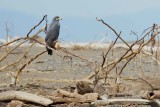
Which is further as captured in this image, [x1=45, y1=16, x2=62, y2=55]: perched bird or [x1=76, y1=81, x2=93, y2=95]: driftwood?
[x1=45, y1=16, x2=62, y2=55]: perched bird

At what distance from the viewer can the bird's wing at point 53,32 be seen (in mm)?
6547

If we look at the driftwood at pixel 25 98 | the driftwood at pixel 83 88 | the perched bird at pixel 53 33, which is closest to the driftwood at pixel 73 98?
the driftwood at pixel 25 98

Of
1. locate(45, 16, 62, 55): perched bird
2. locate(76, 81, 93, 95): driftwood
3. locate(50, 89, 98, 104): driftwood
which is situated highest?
locate(45, 16, 62, 55): perched bird

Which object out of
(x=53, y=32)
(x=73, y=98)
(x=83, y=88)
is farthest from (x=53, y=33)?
(x=73, y=98)

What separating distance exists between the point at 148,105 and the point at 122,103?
219 mm

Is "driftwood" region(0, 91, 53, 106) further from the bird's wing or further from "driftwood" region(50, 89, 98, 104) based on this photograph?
the bird's wing

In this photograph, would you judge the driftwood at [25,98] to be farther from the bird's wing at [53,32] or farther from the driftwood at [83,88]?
the bird's wing at [53,32]

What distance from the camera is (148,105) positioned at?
403 cm

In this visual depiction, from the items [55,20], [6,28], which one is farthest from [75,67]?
[6,28]

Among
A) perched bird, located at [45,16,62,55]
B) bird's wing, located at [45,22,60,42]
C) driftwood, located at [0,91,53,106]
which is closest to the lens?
driftwood, located at [0,91,53,106]

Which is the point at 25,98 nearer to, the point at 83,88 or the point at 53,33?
the point at 83,88

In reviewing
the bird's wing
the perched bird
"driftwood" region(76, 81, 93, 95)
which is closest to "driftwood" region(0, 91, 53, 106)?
"driftwood" region(76, 81, 93, 95)

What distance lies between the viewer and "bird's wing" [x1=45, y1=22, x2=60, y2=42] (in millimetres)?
6547

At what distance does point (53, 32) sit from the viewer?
677cm
